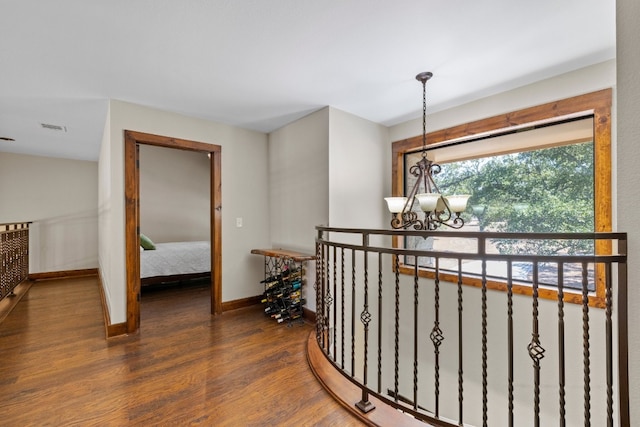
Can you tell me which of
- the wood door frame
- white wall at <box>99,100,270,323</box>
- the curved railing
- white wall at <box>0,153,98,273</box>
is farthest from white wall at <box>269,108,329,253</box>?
white wall at <box>0,153,98,273</box>

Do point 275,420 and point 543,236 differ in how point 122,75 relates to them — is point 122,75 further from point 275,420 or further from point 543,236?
point 543,236

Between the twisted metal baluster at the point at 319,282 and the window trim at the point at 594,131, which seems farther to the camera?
the twisted metal baluster at the point at 319,282

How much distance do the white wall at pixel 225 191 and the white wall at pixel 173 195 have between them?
236cm

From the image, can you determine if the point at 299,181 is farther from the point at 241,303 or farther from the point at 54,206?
the point at 54,206

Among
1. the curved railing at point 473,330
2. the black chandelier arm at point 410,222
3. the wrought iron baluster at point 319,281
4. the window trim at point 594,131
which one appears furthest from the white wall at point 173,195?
the window trim at point 594,131

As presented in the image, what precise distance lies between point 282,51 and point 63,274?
20.4 feet

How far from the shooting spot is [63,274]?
551 centimetres

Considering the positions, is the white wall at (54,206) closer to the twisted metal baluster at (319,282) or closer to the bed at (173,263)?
the bed at (173,263)

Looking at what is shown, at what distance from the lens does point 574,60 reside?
2242 mm

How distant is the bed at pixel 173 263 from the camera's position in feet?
14.4

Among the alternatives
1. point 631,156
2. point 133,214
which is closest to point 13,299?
point 133,214

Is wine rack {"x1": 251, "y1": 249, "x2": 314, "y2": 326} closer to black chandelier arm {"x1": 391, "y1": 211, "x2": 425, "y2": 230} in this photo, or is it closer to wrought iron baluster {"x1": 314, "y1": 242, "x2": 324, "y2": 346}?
wrought iron baluster {"x1": 314, "y1": 242, "x2": 324, "y2": 346}

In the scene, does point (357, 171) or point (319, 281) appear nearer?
point (319, 281)

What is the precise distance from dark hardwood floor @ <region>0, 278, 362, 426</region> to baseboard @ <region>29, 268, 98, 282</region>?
227cm
